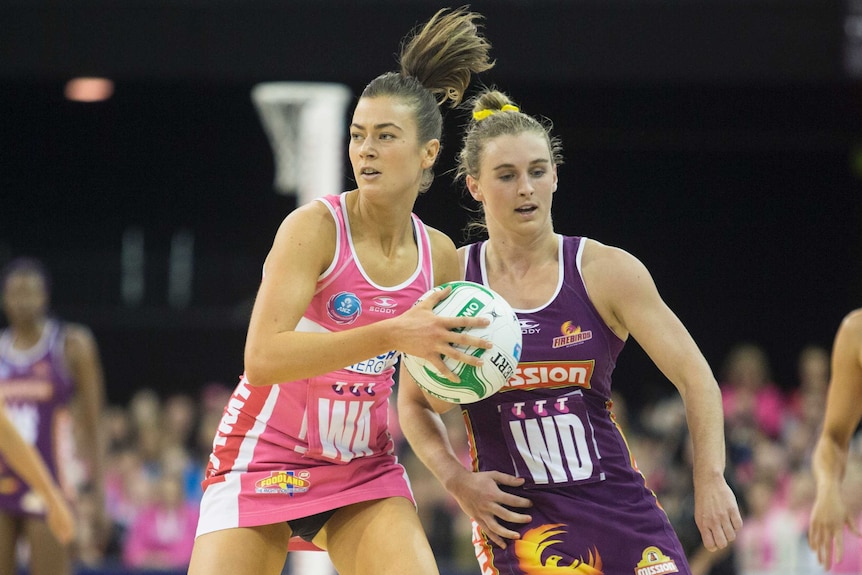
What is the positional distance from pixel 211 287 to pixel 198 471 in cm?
365

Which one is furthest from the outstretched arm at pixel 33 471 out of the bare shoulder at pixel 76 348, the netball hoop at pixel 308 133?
the netball hoop at pixel 308 133

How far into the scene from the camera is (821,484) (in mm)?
4625

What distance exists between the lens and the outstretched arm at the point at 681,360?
3.28 meters

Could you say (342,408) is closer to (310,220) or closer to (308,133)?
(310,220)

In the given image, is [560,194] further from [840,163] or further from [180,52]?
[180,52]

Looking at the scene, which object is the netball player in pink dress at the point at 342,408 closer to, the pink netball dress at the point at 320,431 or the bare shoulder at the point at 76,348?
the pink netball dress at the point at 320,431

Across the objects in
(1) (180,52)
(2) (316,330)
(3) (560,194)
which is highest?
(1) (180,52)

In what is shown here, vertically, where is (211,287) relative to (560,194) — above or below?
below

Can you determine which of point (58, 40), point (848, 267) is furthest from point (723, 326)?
point (58, 40)

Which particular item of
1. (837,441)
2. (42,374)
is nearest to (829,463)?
(837,441)

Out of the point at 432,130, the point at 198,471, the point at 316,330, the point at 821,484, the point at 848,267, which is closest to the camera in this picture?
the point at 316,330

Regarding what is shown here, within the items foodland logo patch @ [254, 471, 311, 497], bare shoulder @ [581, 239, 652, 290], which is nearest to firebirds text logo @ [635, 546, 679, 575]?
bare shoulder @ [581, 239, 652, 290]

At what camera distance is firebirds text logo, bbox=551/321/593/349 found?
11.5 feet

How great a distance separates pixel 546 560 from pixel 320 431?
2.55ft
